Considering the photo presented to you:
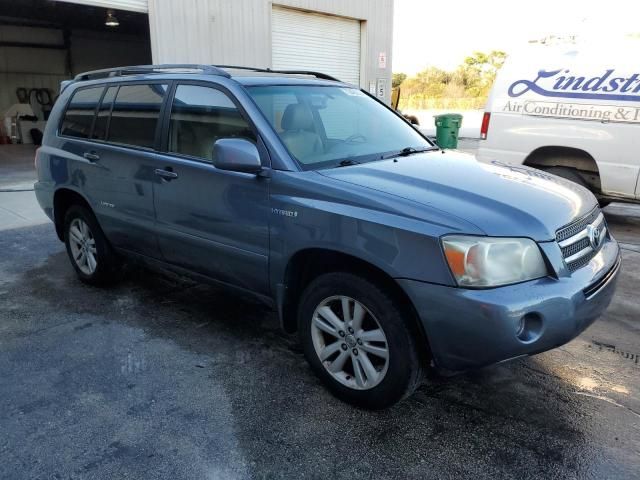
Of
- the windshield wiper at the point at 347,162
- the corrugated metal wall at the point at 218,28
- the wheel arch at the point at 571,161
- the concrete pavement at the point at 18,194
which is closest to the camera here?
the windshield wiper at the point at 347,162

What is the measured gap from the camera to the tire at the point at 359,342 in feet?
8.72

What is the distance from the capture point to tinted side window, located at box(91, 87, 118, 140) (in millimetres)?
4375

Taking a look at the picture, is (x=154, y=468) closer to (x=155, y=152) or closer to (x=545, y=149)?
(x=155, y=152)

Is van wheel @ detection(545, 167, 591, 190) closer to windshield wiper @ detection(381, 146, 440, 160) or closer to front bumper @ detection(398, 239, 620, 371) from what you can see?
windshield wiper @ detection(381, 146, 440, 160)

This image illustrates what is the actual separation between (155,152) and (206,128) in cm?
50

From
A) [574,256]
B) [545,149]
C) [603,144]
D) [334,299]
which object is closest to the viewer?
[574,256]

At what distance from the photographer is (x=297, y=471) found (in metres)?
2.46

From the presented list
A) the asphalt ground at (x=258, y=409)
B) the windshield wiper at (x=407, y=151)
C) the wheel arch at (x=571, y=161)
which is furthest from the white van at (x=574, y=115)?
the windshield wiper at (x=407, y=151)

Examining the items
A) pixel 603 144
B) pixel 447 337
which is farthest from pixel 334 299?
pixel 603 144

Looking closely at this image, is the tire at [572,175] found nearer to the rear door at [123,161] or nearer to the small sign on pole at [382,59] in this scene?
the rear door at [123,161]

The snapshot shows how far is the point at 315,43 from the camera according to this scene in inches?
506

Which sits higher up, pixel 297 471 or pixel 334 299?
pixel 334 299

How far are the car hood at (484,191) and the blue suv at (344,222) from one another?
0.04ft

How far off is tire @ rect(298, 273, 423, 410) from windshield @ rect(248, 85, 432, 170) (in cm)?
79
